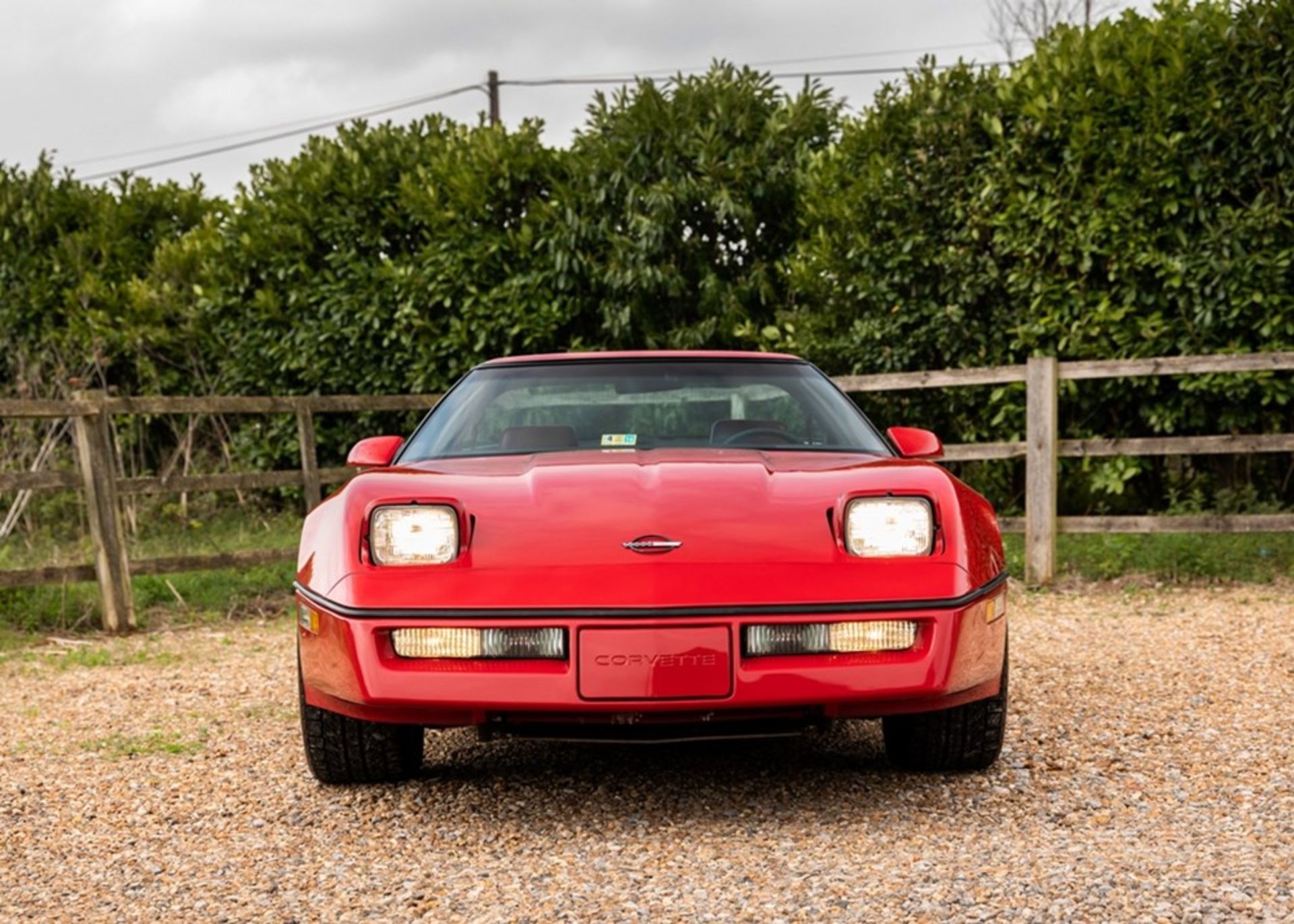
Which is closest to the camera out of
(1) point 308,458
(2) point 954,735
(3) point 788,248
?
A: (2) point 954,735

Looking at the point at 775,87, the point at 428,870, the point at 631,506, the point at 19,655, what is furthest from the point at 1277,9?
the point at 19,655

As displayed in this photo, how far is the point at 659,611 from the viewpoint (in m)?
3.36

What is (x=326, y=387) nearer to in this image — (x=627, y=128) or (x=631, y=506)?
(x=627, y=128)

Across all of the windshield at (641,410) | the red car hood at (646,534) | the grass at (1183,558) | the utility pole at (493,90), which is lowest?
the grass at (1183,558)

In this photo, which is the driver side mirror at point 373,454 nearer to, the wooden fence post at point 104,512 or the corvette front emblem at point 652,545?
the corvette front emblem at point 652,545

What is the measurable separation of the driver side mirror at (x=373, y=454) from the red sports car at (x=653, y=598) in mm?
554

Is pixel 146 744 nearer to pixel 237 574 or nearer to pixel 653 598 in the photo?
pixel 653 598

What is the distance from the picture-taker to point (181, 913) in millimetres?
3072

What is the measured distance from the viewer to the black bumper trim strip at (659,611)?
11.0ft

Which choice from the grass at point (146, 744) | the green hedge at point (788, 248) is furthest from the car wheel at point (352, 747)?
the green hedge at point (788, 248)

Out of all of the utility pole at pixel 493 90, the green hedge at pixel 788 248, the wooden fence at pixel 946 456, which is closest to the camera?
the wooden fence at pixel 946 456

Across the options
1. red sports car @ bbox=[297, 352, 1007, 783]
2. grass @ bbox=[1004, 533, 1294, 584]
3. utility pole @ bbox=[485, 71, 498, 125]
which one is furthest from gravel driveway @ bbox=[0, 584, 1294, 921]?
utility pole @ bbox=[485, 71, 498, 125]

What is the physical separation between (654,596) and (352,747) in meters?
1.18

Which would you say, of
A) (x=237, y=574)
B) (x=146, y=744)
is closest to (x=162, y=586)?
(x=237, y=574)
